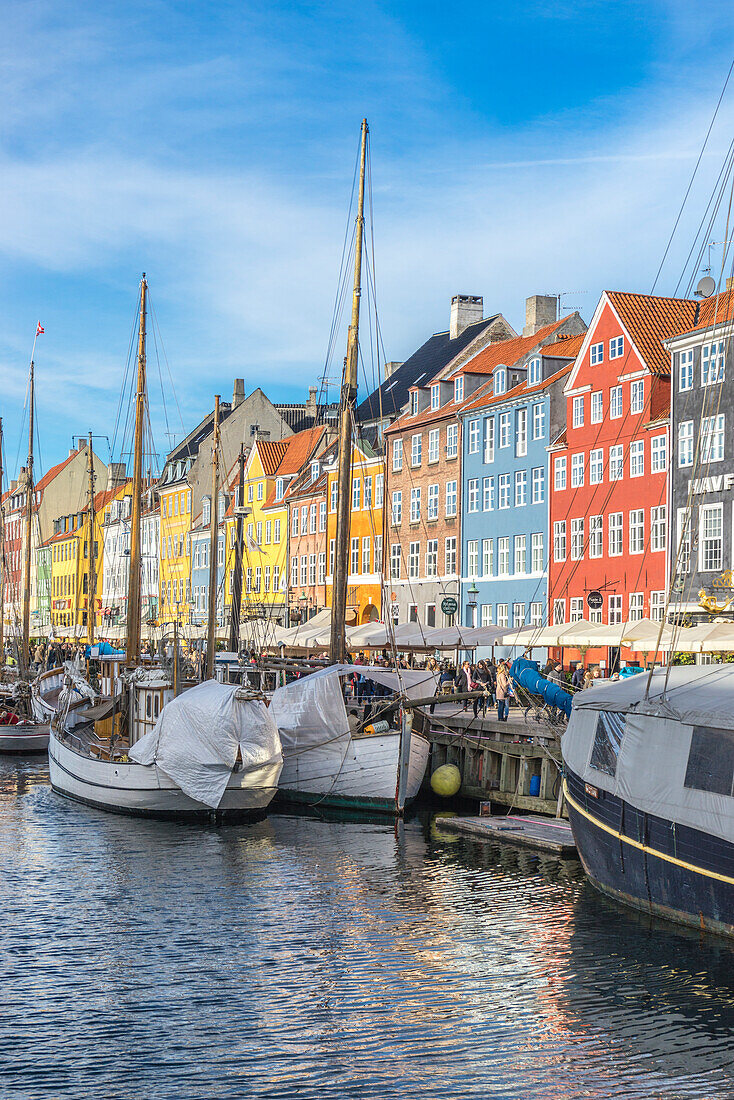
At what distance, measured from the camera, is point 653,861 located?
20.0m

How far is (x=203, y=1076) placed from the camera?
1412 centimetres

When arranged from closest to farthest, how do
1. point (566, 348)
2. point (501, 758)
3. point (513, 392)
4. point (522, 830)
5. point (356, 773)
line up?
point (522, 830) → point (356, 773) → point (501, 758) → point (513, 392) → point (566, 348)

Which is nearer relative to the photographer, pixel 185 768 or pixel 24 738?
pixel 185 768

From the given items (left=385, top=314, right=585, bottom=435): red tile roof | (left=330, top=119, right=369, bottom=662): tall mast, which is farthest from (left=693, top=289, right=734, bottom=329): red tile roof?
(left=330, top=119, right=369, bottom=662): tall mast

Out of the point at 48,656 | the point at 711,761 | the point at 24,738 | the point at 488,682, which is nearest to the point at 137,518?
the point at 24,738

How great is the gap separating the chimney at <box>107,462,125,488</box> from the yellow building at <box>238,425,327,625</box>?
34.4 meters

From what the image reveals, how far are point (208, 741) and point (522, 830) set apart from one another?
7789 millimetres

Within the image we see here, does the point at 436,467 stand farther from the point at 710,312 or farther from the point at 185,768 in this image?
the point at 185,768

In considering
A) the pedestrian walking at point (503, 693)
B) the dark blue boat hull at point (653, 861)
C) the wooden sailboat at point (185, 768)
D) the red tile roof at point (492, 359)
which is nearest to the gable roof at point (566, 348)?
the red tile roof at point (492, 359)

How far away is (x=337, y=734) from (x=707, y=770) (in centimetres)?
1712

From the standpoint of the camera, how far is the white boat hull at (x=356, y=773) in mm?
34125

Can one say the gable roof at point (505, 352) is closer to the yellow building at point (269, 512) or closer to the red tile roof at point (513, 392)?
the red tile roof at point (513, 392)

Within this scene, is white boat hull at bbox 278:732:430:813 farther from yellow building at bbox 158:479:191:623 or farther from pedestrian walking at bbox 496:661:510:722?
yellow building at bbox 158:479:191:623

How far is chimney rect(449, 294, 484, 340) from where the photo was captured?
272 ft
